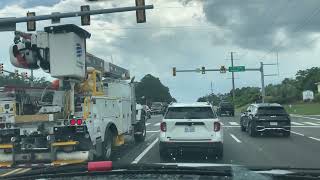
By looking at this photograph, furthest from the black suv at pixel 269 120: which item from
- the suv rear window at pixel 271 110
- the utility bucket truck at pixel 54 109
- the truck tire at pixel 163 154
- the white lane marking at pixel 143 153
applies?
the utility bucket truck at pixel 54 109

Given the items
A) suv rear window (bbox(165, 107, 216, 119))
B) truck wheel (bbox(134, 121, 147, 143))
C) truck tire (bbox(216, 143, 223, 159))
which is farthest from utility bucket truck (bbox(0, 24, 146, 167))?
truck wheel (bbox(134, 121, 147, 143))

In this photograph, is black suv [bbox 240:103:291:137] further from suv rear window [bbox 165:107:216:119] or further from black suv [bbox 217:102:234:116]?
black suv [bbox 217:102:234:116]

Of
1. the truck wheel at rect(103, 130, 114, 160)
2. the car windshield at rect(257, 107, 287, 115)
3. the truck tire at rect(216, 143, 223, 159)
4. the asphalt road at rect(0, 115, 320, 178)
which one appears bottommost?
the asphalt road at rect(0, 115, 320, 178)

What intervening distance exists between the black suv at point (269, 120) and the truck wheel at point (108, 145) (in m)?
11.8

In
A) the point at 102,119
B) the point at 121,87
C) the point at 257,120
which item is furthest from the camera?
the point at 257,120

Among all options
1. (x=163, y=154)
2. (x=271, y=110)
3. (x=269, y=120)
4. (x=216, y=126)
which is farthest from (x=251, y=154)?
(x=271, y=110)

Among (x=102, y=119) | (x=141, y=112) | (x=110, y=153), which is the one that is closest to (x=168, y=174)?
(x=102, y=119)

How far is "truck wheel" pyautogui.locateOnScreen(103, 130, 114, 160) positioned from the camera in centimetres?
1521

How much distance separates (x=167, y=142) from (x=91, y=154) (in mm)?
Result: 3118

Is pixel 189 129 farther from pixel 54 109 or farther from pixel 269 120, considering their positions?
pixel 269 120

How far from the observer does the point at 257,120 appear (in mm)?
26578

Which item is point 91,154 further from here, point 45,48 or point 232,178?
point 232,178

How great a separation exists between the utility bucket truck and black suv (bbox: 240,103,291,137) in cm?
1288

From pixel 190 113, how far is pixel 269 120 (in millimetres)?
10700
